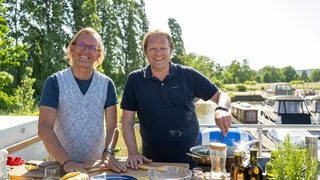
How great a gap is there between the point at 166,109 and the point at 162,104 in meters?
0.05

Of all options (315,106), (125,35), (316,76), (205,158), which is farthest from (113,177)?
(316,76)

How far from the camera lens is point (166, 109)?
Answer: 98.5 inches

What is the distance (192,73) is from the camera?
266 centimetres

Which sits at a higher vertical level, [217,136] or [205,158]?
[205,158]

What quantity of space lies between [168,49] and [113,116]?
0.72 metres

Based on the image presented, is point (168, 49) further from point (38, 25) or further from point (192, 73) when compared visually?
point (38, 25)

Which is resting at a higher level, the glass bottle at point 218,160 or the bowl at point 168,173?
the glass bottle at point 218,160

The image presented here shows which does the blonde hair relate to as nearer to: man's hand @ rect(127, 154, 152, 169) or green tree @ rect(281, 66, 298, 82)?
man's hand @ rect(127, 154, 152, 169)

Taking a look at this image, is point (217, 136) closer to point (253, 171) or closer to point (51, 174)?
point (253, 171)

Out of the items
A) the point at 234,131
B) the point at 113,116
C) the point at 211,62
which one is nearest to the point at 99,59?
the point at 113,116

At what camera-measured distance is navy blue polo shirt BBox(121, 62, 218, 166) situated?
250cm

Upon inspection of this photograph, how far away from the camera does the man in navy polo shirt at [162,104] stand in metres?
2.49

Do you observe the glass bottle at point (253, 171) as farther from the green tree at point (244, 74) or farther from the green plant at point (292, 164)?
the green tree at point (244, 74)

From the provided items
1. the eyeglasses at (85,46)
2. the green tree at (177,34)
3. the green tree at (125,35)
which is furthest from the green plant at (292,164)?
the green tree at (177,34)
